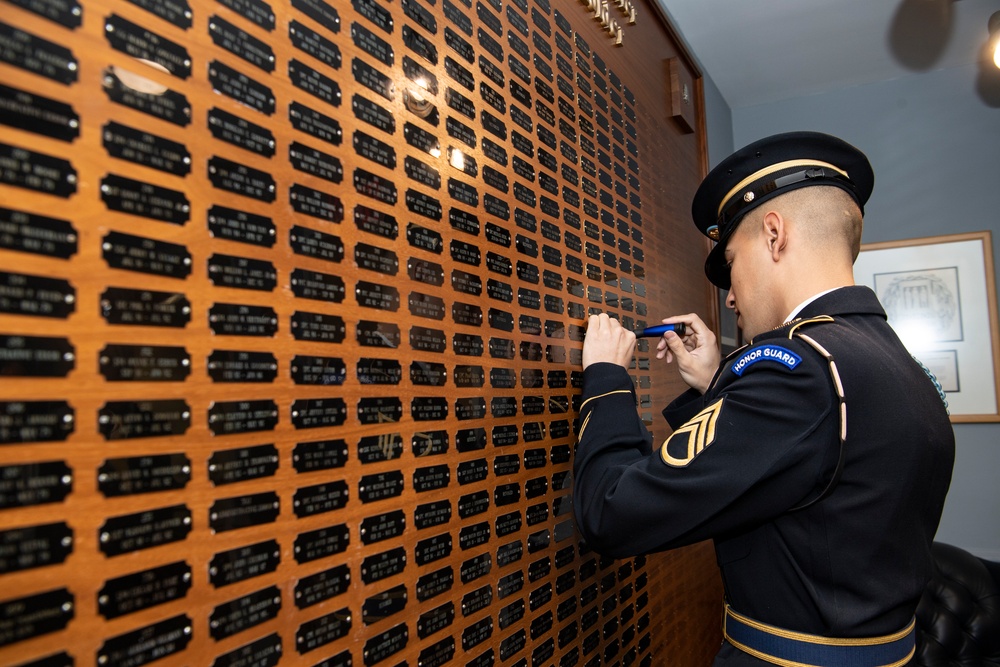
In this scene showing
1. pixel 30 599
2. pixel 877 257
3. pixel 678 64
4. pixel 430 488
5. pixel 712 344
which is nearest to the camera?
pixel 30 599

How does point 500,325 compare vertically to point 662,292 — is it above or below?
below

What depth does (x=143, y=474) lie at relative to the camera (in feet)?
1.61

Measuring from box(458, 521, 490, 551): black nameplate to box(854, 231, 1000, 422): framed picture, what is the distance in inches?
104

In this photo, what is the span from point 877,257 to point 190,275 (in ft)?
10.3

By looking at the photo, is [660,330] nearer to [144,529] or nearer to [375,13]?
[375,13]

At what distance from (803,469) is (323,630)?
639 mm

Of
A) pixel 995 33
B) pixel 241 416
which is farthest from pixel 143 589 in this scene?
pixel 995 33

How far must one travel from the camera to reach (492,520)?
3.10 feet

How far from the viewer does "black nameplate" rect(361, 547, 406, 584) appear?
2.31 ft

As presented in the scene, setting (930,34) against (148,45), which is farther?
(930,34)

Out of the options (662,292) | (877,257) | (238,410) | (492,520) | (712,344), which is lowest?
(492,520)

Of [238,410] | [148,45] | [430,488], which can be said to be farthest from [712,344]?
[148,45]

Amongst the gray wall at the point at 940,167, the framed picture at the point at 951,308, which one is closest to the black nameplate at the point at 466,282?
the gray wall at the point at 940,167

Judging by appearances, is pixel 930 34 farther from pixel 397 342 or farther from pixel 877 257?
pixel 397 342
